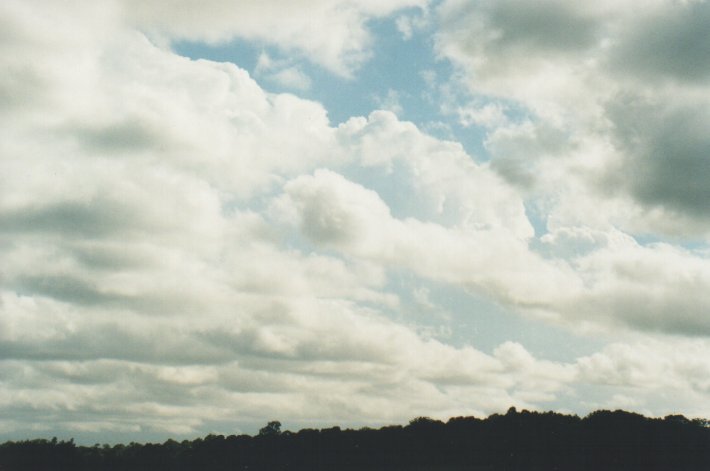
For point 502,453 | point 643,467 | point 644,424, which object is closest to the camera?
point 643,467

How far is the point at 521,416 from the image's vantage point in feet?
653

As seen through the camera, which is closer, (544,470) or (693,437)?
(693,437)

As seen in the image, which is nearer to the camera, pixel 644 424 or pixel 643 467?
pixel 643 467

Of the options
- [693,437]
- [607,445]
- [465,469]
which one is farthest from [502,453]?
[693,437]

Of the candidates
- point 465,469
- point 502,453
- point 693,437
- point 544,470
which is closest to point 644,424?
point 693,437

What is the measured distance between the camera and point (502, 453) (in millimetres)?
189875

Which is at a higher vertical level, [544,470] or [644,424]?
[644,424]

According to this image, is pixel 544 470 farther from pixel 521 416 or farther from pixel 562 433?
pixel 521 416

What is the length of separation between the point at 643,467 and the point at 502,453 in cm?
4492

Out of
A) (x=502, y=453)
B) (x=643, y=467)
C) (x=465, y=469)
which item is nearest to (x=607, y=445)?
(x=643, y=467)

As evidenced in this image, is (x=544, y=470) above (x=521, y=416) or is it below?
below

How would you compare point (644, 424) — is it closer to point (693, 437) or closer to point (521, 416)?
point (693, 437)

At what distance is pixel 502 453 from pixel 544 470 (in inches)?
743

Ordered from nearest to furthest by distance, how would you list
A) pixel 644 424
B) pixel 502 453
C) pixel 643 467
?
1. pixel 643 467
2. pixel 644 424
3. pixel 502 453
